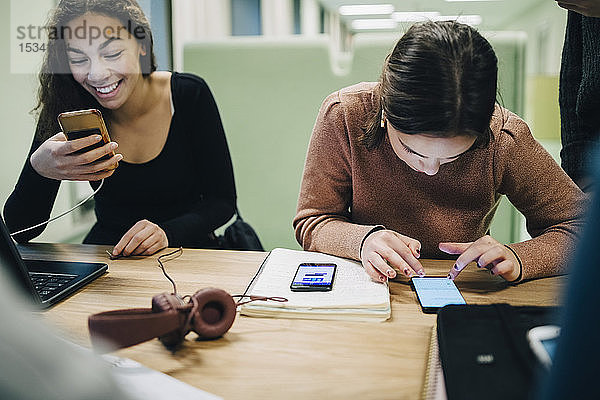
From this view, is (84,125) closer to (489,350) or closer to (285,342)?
(285,342)

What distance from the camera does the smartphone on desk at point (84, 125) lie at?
3.31ft

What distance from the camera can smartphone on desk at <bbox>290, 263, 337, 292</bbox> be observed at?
34.8 inches

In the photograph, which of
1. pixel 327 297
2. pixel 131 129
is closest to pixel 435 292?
pixel 327 297

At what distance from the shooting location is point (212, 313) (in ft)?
2.47

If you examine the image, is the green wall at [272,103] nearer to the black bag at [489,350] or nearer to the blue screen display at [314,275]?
the blue screen display at [314,275]

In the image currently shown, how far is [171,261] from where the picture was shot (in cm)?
106

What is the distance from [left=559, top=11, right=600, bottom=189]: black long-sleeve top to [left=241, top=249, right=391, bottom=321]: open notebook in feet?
1.85

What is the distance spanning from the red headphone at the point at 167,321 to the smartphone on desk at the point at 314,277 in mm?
150

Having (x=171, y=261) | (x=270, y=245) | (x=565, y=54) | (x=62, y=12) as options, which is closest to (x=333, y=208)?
(x=171, y=261)

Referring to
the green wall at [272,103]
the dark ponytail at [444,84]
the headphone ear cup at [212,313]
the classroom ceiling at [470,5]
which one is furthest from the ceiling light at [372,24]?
the headphone ear cup at [212,313]

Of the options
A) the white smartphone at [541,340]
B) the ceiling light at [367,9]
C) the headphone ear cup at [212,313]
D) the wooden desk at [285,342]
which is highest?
the ceiling light at [367,9]

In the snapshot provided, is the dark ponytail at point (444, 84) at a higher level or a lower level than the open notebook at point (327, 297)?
higher

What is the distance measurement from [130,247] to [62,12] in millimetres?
614

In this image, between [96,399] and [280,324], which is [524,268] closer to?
[280,324]
